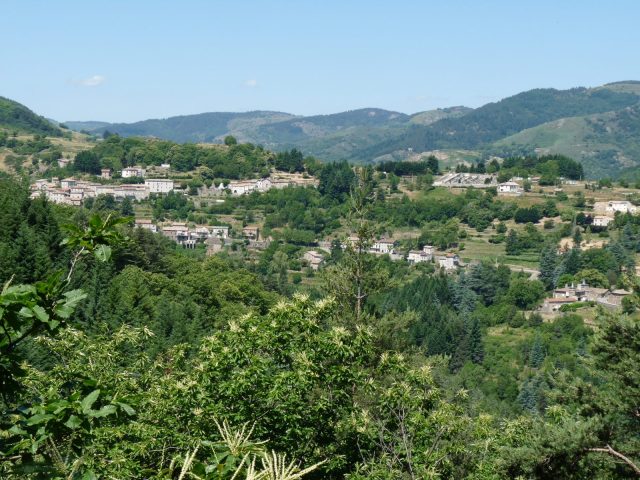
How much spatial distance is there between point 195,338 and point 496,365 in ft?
122

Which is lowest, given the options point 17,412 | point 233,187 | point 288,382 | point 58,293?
point 233,187

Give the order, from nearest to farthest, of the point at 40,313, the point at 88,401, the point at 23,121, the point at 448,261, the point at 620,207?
1. the point at 40,313
2. the point at 88,401
3. the point at 448,261
4. the point at 620,207
5. the point at 23,121

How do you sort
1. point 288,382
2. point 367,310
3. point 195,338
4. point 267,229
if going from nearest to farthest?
point 288,382 < point 367,310 < point 195,338 < point 267,229

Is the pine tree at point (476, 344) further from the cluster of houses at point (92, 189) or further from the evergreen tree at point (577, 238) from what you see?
the cluster of houses at point (92, 189)

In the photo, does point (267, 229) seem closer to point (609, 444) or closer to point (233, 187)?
point (233, 187)

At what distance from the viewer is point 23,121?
6875 inches

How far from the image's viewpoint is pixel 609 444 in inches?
418

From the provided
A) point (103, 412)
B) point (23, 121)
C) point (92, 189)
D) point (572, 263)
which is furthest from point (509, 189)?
point (103, 412)

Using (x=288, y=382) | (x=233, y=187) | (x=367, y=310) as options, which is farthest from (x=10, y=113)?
(x=288, y=382)

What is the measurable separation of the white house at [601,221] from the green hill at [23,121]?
123755mm

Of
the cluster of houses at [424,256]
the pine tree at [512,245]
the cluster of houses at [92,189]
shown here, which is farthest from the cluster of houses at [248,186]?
the pine tree at [512,245]

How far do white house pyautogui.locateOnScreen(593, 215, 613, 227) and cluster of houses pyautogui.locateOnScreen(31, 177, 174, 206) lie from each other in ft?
221

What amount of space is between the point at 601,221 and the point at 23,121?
451ft

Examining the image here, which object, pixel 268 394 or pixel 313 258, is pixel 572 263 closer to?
pixel 313 258
